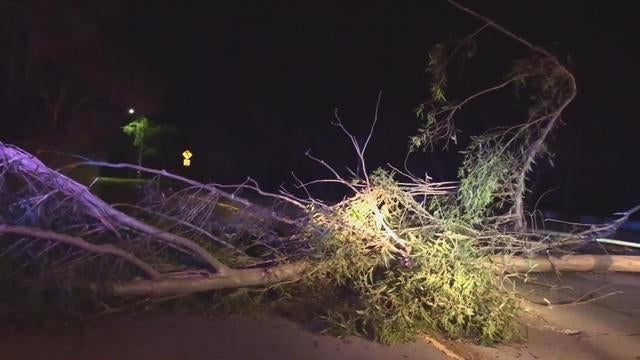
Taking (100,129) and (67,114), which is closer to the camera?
(67,114)

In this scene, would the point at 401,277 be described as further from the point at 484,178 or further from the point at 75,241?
the point at 75,241

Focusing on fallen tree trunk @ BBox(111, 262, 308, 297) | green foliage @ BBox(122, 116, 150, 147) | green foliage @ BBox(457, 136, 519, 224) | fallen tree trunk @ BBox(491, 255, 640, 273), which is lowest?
fallen tree trunk @ BBox(111, 262, 308, 297)

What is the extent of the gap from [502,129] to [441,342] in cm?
292

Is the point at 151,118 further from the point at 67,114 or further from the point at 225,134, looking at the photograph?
the point at 67,114

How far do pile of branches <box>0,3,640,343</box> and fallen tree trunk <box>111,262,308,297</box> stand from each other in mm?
13

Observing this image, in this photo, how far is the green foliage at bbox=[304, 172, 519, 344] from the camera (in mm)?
6938

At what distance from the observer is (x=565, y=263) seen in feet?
30.2

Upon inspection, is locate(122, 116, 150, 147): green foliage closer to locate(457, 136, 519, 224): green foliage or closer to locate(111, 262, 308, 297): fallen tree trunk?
locate(457, 136, 519, 224): green foliage

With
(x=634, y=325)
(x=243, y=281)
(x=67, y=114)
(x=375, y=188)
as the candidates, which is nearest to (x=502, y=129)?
(x=375, y=188)

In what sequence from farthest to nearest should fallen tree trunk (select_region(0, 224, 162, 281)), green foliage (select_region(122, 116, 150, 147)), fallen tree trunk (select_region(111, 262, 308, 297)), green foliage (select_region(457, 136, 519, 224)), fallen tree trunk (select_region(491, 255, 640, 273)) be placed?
1. green foliage (select_region(122, 116, 150, 147))
2. green foliage (select_region(457, 136, 519, 224))
3. fallen tree trunk (select_region(491, 255, 640, 273))
4. fallen tree trunk (select_region(111, 262, 308, 297))
5. fallen tree trunk (select_region(0, 224, 162, 281))

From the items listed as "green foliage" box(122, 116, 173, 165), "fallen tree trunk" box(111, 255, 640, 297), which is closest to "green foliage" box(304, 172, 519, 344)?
"fallen tree trunk" box(111, 255, 640, 297)

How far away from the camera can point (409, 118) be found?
38000mm

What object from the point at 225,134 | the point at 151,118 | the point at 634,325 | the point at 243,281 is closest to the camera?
the point at 243,281

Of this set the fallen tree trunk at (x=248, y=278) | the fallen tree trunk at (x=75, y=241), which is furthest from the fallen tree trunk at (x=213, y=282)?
the fallen tree trunk at (x=75, y=241)
